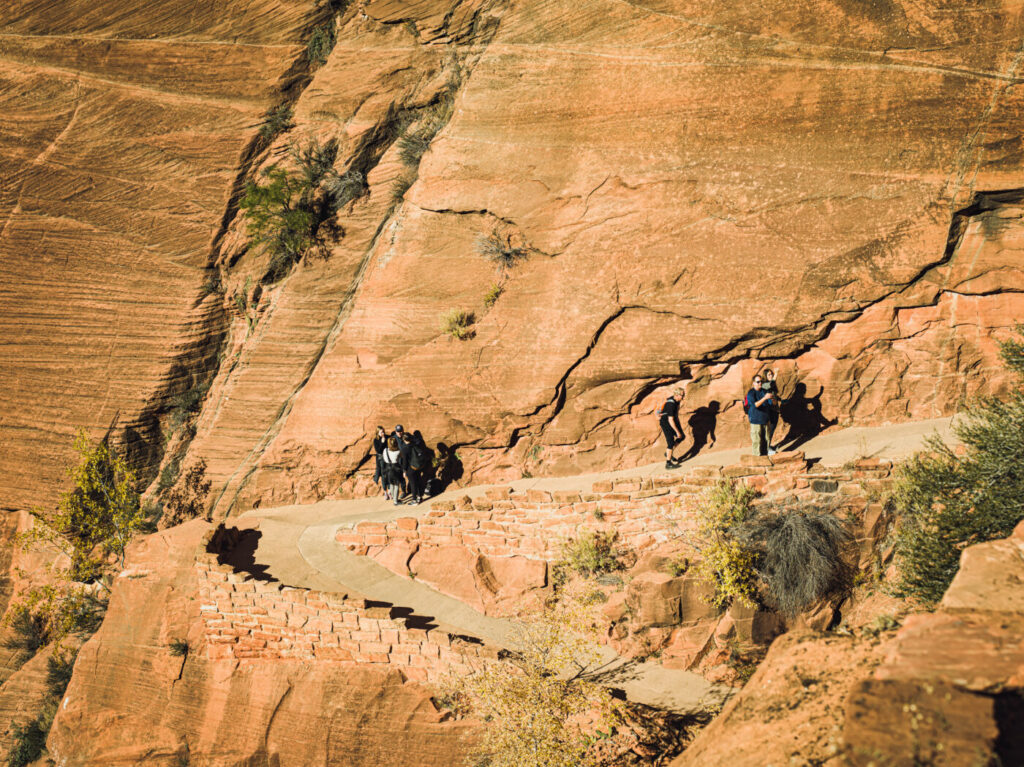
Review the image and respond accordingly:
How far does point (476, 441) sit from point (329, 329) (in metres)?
4.16

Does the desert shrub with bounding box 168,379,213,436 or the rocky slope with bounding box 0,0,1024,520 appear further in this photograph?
the desert shrub with bounding box 168,379,213,436

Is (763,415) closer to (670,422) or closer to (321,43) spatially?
(670,422)

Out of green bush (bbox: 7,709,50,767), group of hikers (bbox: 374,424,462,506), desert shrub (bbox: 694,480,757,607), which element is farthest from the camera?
green bush (bbox: 7,709,50,767)

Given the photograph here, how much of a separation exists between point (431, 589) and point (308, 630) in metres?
2.23

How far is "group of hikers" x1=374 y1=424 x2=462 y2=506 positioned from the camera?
550 inches

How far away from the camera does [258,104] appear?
52.0ft

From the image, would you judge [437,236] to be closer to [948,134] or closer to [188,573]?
[188,573]

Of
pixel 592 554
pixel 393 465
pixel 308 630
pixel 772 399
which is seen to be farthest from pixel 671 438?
pixel 308 630

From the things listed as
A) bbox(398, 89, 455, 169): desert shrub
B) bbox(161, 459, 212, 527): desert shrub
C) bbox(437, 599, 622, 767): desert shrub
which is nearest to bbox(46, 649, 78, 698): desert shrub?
bbox(161, 459, 212, 527): desert shrub

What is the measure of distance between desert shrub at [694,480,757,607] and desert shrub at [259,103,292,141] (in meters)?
12.5

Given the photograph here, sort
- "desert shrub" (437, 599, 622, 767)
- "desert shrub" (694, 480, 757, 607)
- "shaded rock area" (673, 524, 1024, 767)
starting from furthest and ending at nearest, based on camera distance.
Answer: "desert shrub" (694, 480, 757, 607)
"desert shrub" (437, 599, 622, 767)
"shaded rock area" (673, 524, 1024, 767)

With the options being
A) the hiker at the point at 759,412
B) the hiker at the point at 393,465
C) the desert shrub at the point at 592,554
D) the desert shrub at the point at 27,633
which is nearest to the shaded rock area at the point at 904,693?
the desert shrub at the point at 592,554

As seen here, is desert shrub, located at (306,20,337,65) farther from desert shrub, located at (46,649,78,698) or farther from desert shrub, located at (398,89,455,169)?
desert shrub, located at (46,649,78,698)

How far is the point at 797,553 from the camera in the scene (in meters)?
10.2
